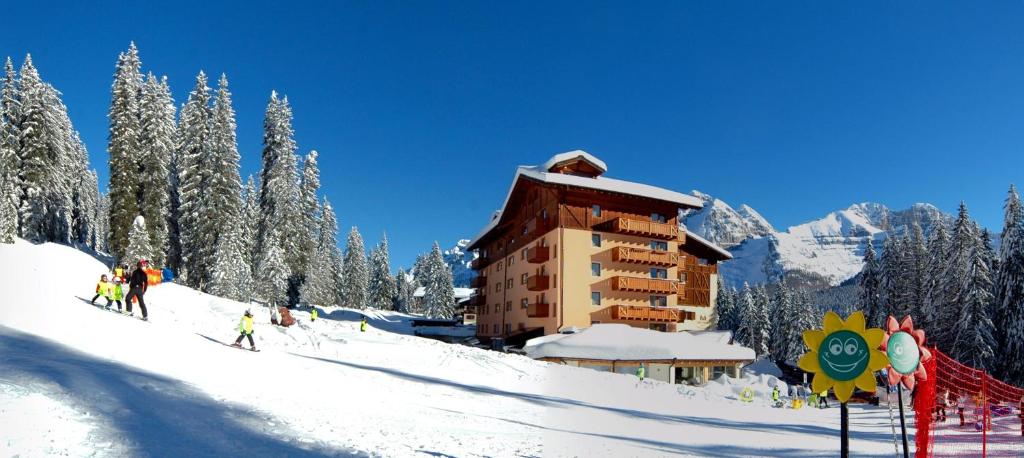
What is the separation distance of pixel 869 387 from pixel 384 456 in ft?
22.7

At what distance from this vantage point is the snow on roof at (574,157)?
43.9 metres

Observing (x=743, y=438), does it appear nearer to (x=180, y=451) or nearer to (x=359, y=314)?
(x=180, y=451)

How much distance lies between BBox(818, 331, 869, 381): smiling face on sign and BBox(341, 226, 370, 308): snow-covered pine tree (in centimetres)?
8717

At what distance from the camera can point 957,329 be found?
45500 millimetres

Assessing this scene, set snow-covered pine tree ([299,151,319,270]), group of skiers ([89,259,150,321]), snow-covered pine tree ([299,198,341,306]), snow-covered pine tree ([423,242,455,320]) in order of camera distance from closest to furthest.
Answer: group of skiers ([89,259,150,321]) → snow-covered pine tree ([299,151,319,270]) → snow-covered pine tree ([299,198,341,306]) → snow-covered pine tree ([423,242,455,320])

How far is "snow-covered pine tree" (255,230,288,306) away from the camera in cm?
5006

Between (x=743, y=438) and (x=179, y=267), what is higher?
(x=179, y=267)

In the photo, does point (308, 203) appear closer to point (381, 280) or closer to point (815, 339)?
point (381, 280)

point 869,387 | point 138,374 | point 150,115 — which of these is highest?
point 150,115

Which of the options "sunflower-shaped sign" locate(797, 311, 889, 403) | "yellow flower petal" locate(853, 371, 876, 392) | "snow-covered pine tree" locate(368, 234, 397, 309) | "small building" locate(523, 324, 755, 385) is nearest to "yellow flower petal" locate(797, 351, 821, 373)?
"sunflower-shaped sign" locate(797, 311, 889, 403)

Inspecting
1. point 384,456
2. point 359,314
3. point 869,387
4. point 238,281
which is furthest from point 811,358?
point 359,314

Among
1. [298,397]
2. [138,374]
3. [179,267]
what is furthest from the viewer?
[179,267]

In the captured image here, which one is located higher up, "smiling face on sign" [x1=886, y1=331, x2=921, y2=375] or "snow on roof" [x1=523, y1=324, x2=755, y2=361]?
"smiling face on sign" [x1=886, y1=331, x2=921, y2=375]

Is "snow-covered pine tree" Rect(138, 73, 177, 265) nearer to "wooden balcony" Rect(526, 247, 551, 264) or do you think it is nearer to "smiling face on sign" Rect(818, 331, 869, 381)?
"wooden balcony" Rect(526, 247, 551, 264)
